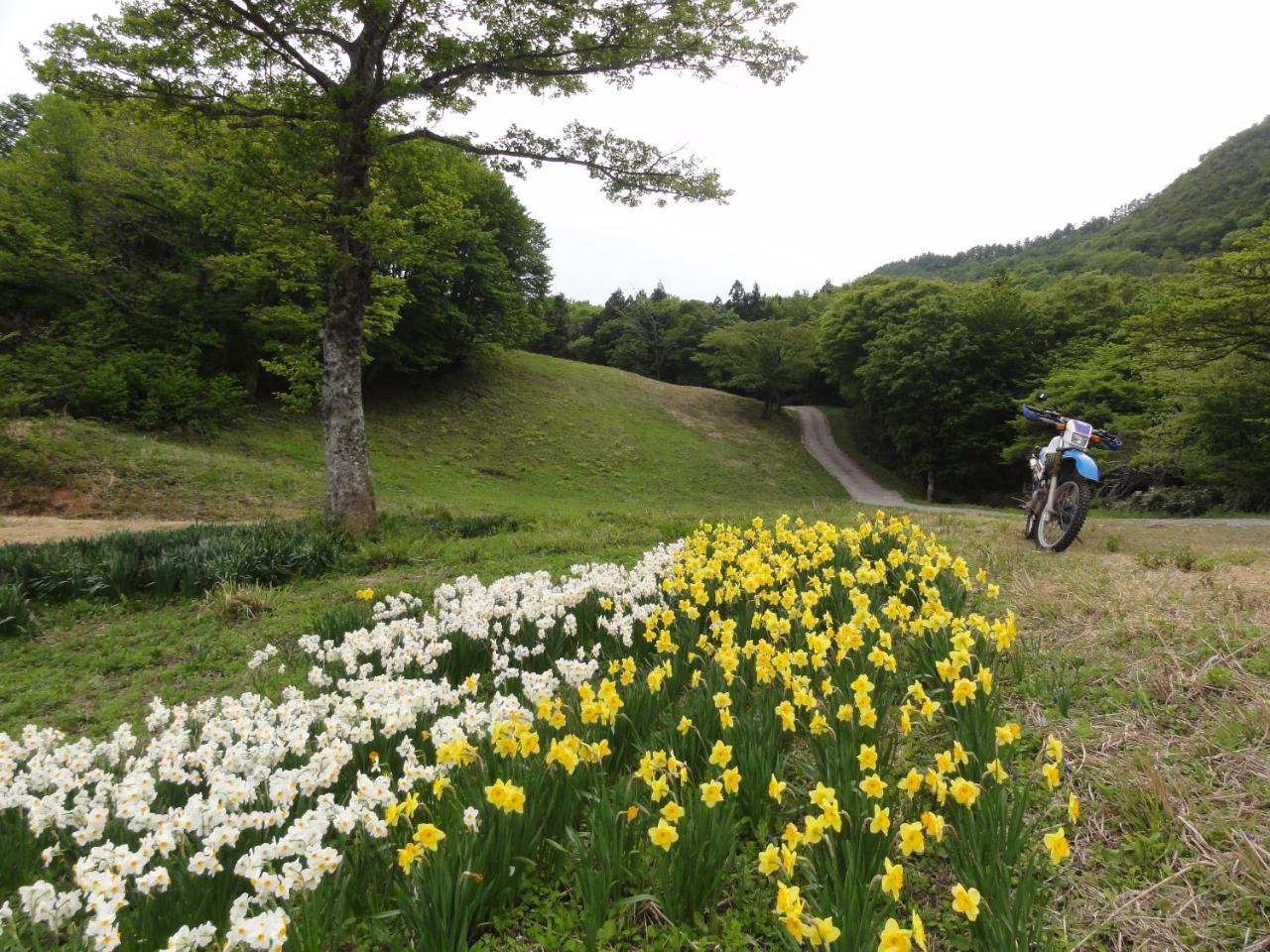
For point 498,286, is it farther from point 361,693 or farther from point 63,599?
point 361,693

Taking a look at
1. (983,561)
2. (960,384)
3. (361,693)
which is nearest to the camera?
(361,693)

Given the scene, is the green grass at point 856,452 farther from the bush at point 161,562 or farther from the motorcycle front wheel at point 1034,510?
the bush at point 161,562

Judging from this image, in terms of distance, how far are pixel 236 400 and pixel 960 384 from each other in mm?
29841

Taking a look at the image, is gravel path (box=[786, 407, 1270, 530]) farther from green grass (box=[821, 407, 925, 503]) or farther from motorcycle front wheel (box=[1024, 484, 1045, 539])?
motorcycle front wheel (box=[1024, 484, 1045, 539])

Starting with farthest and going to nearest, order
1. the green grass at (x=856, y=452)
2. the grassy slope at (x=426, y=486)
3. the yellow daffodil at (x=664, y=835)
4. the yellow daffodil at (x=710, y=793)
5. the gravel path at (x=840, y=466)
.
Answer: the green grass at (x=856, y=452) → the gravel path at (x=840, y=466) → the grassy slope at (x=426, y=486) → the yellow daffodil at (x=710, y=793) → the yellow daffodil at (x=664, y=835)

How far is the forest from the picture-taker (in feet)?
28.8

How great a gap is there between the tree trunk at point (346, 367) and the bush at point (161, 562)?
758 mm

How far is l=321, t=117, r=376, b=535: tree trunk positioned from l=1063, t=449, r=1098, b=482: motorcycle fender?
8.43 metres

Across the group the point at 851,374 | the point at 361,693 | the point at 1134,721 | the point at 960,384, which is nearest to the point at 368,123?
the point at 361,693

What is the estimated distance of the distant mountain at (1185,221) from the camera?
1517 inches

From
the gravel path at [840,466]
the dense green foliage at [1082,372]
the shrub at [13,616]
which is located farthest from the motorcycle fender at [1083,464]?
the gravel path at [840,466]

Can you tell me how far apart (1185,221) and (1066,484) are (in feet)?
190

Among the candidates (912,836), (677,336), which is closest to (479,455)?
(912,836)

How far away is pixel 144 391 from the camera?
1633cm
